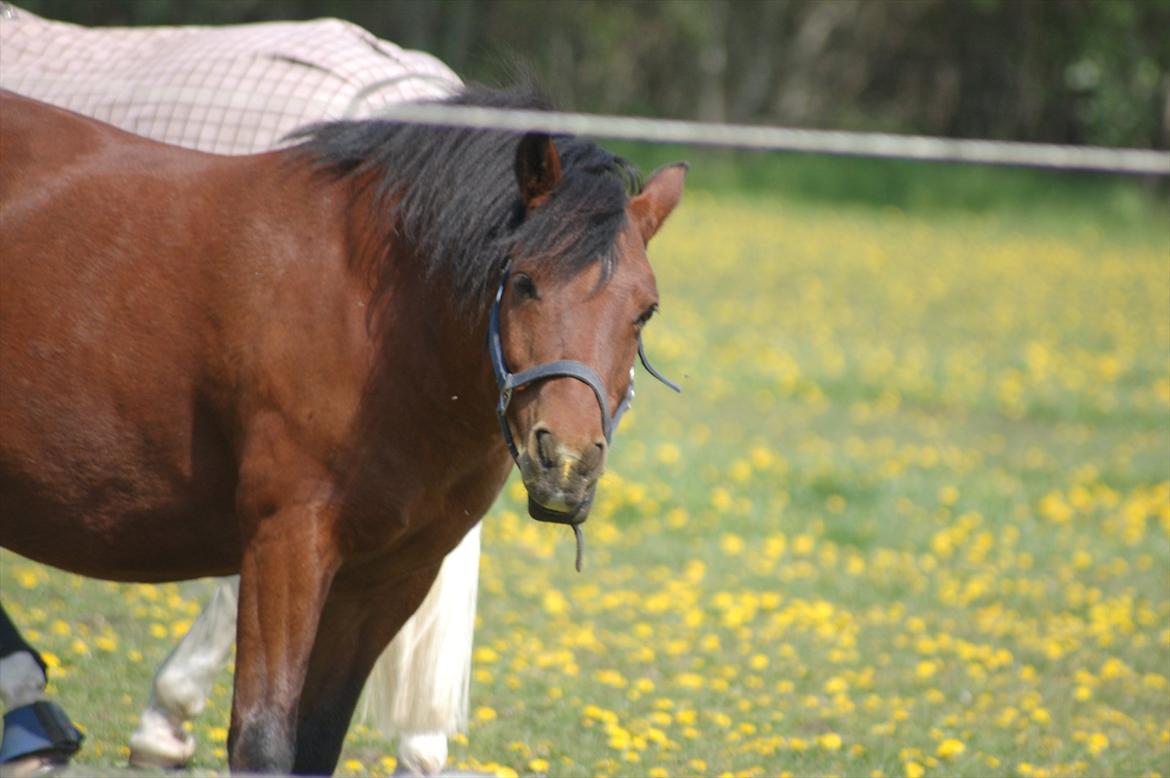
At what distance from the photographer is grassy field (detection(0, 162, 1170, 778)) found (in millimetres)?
4910

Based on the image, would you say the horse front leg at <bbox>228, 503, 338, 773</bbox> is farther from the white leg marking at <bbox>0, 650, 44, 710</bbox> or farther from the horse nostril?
the white leg marking at <bbox>0, 650, 44, 710</bbox>

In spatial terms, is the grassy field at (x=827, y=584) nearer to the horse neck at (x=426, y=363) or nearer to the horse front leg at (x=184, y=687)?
the horse front leg at (x=184, y=687)

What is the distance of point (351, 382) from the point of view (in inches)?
126

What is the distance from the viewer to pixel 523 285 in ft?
9.91

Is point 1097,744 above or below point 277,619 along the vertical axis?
below

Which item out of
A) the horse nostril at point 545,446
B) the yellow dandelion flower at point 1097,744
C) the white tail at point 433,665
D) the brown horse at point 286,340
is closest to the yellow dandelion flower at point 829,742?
the yellow dandelion flower at point 1097,744

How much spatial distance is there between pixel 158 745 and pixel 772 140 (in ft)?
8.31

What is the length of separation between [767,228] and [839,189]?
14.2ft

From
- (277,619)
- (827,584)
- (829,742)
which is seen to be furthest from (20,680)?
(827,584)

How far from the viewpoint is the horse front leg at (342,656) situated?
357 centimetres

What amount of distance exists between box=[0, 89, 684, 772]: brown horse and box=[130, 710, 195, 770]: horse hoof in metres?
0.92

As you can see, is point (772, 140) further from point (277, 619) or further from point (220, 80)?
point (220, 80)

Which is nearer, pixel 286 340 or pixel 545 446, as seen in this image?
pixel 545 446

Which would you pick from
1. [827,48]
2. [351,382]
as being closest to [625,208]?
[351,382]
